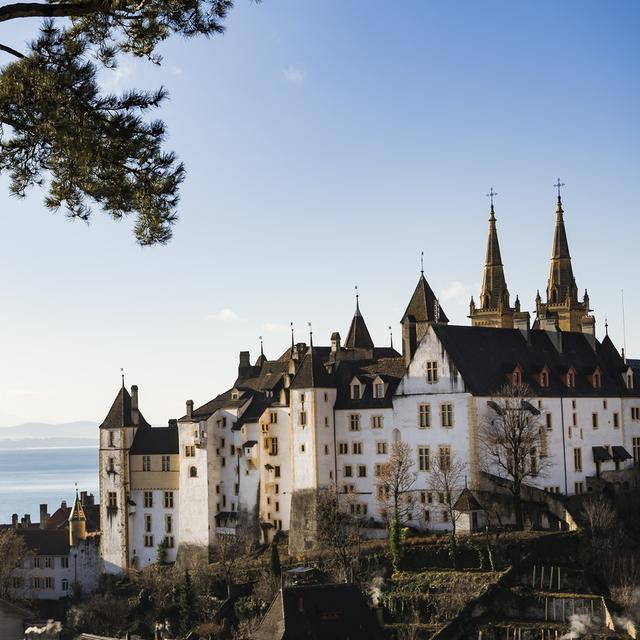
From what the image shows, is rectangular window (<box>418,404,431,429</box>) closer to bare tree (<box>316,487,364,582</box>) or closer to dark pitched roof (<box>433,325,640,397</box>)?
dark pitched roof (<box>433,325,640,397</box>)

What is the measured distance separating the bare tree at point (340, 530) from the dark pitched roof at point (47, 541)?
22.7 m

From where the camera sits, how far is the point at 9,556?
272 feet

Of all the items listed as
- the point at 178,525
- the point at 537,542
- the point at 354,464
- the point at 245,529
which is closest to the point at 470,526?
the point at 537,542

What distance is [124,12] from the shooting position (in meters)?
16.5

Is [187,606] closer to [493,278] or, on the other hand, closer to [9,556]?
[9,556]

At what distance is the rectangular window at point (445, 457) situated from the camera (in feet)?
222

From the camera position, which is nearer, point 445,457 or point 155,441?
point 445,457

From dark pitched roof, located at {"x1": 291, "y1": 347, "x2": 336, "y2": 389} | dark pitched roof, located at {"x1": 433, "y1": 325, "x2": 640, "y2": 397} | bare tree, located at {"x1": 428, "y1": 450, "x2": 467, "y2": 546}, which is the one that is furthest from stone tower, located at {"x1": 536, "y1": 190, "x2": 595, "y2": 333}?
bare tree, located at {"x1": 428, "y1": 450, "x2": 467, "y2": 546}

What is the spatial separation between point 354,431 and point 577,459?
12717mm

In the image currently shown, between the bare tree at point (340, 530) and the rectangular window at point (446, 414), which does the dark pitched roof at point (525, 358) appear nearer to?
the rectangular window at point (446, 414)

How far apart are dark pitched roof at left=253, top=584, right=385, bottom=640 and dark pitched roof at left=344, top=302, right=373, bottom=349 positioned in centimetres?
2959

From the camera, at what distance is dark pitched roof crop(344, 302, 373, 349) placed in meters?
84.6

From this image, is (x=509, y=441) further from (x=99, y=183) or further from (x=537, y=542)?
(x=99, y=183)

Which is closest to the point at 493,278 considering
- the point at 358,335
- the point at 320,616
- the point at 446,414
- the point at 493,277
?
the point at 493,277
